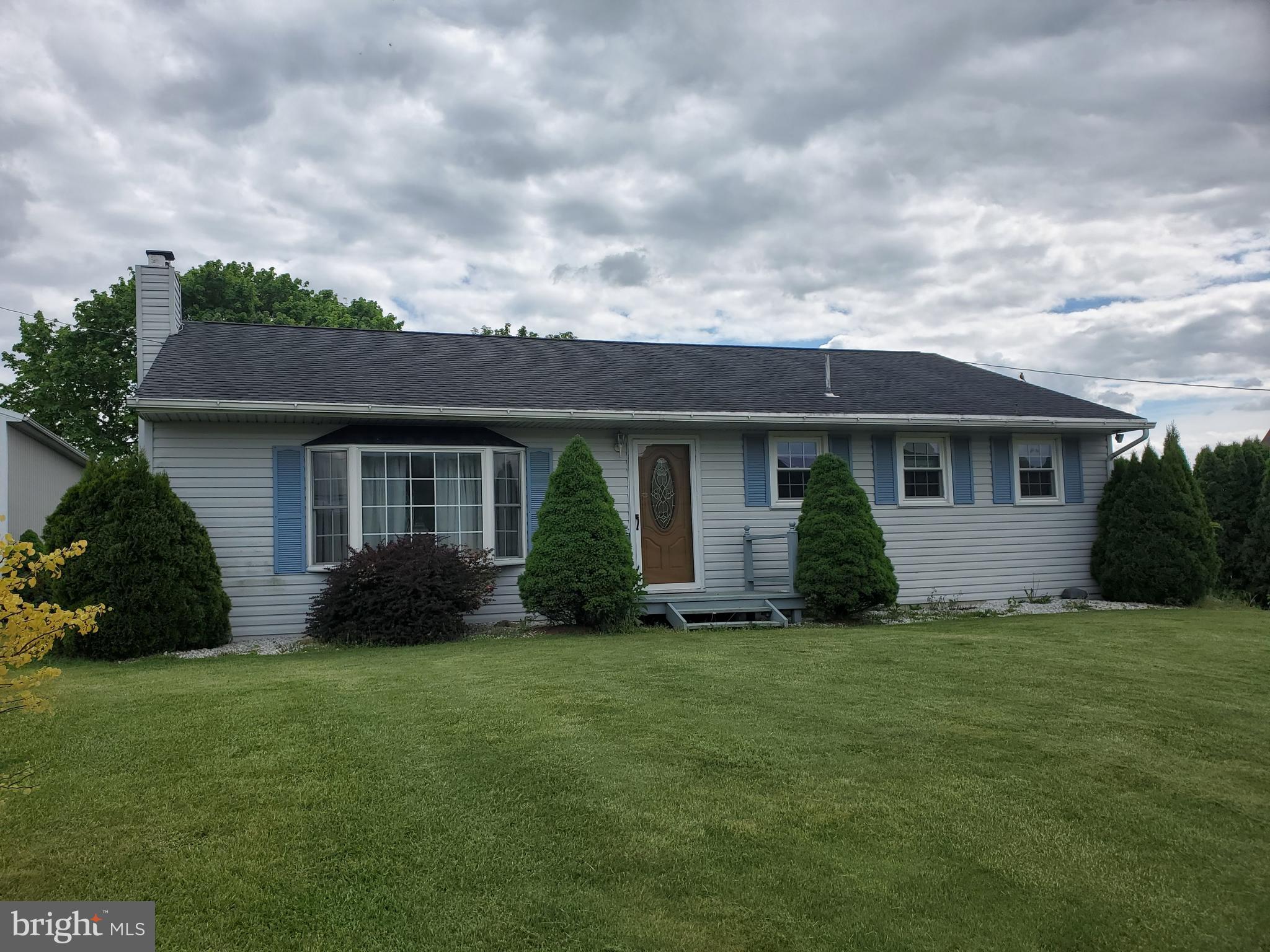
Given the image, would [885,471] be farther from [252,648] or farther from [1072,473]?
[252,648]

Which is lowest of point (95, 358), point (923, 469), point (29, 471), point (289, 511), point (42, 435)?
point (289, 511)

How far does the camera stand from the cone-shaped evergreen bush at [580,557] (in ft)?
30.6

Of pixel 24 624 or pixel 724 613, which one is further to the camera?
pixel 724 613

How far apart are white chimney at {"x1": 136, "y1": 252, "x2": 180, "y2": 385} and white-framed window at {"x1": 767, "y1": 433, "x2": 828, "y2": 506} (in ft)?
27.6

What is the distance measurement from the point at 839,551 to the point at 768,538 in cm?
138

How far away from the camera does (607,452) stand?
36.8ft

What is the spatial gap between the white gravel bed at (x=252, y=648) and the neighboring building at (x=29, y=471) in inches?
227

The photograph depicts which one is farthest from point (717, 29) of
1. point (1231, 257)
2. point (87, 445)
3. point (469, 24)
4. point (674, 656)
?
point (87, 445)

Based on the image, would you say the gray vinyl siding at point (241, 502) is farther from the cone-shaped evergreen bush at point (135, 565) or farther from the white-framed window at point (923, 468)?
the white-framed window at point (923, 468)

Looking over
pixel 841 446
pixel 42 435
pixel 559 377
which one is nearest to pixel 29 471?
pixel 42 435

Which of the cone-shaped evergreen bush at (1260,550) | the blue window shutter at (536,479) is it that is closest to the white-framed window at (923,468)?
the blue window shutter at (536,479)

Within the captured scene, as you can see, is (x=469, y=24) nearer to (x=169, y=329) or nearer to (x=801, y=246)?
(x=169, y=329)

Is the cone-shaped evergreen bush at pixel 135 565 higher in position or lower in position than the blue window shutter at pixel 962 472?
lower

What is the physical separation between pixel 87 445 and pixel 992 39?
26387mm
